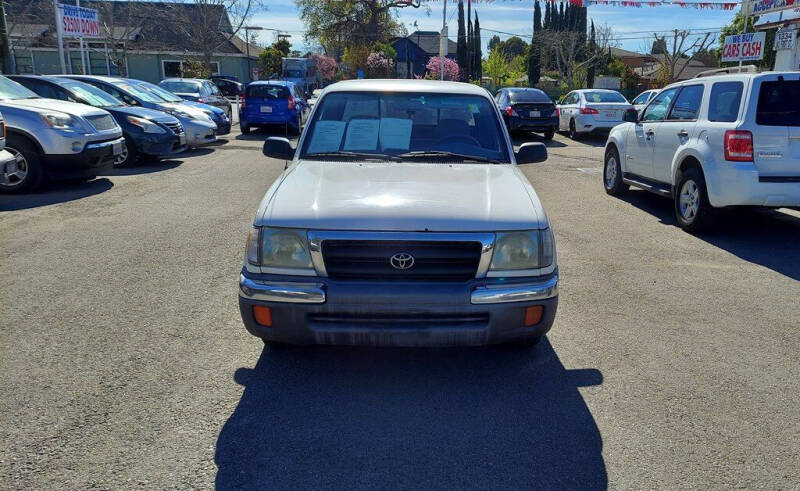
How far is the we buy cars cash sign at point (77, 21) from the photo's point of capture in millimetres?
21348

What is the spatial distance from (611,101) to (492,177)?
1616 centimetres

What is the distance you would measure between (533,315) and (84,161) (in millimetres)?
8250

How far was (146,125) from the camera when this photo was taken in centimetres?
1201

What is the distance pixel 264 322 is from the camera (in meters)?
3.42

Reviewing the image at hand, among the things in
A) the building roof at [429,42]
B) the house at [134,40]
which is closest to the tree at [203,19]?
the house at [134,40]

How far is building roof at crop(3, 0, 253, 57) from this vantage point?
118 feet

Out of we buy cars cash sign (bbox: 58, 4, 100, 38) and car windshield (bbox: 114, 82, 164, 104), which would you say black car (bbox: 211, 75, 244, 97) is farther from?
car windshield (bbox: 114, 82, 164, 104)

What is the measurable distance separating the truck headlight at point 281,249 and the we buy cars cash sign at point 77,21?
2138 cm

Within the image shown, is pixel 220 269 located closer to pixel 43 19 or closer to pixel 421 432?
pixel 421 432

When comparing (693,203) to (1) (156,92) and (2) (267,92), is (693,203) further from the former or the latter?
(2) (267,92)

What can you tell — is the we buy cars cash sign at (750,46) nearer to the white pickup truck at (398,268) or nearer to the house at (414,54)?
the white pickup truck at (398,268)

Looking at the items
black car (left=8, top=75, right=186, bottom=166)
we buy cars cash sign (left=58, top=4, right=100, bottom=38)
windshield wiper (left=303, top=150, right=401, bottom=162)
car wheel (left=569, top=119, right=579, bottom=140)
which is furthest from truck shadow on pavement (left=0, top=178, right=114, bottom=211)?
we buy cars cash sign (left=58, top=4, right=100, bottom=38)

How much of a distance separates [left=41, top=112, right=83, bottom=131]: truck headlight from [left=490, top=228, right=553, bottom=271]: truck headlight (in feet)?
27.1

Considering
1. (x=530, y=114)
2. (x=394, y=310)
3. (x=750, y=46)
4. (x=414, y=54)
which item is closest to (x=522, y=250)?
(x=394, y=310)
